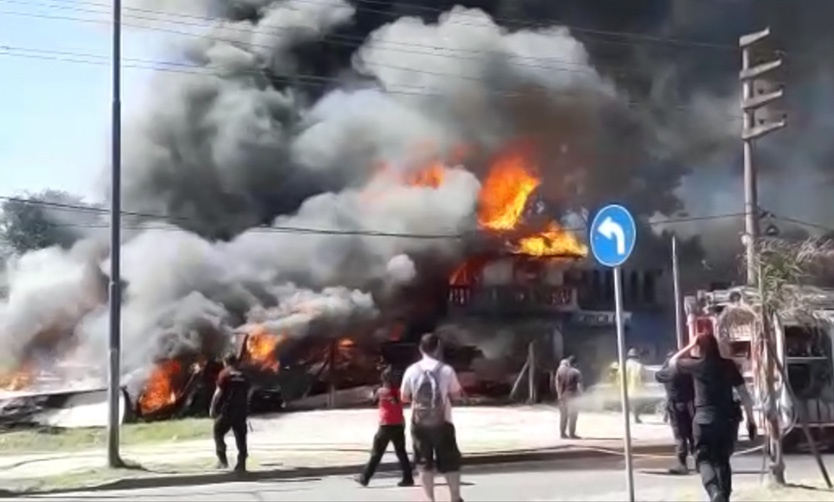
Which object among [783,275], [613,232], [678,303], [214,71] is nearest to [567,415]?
[678,303]

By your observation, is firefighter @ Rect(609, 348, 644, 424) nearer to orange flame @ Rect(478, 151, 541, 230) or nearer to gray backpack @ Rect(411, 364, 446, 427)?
orange flame @ Rect(478, 151, 541, 230)

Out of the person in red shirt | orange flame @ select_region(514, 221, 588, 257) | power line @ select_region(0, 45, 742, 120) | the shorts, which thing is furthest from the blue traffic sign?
power line @ select_region(0, 45, 742, 120)

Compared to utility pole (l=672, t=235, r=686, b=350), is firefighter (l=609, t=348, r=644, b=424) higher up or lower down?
lower down

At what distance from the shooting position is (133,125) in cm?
1323

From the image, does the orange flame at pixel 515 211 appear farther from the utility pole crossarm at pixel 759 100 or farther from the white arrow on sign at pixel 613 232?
the white arrow on sign at pixel 613 232

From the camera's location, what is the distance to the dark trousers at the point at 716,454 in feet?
28.6

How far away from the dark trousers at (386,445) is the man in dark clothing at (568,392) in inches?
119

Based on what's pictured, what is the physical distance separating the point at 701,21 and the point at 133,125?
7805 mm

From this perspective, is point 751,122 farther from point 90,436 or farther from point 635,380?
point 90,436

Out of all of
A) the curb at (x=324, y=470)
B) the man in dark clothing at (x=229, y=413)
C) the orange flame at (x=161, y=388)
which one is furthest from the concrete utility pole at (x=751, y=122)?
the orange flame at (x=161, y=388)

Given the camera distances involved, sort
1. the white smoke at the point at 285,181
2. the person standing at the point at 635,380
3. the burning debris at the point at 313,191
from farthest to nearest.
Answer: the person standing at the point at 635,380, the white smoke at the point at 285,181, the burning debris at the point at 313,191

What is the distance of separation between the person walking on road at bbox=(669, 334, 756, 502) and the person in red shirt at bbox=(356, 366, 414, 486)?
338 cm

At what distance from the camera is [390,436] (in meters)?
11.2

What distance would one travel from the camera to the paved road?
1043cm
